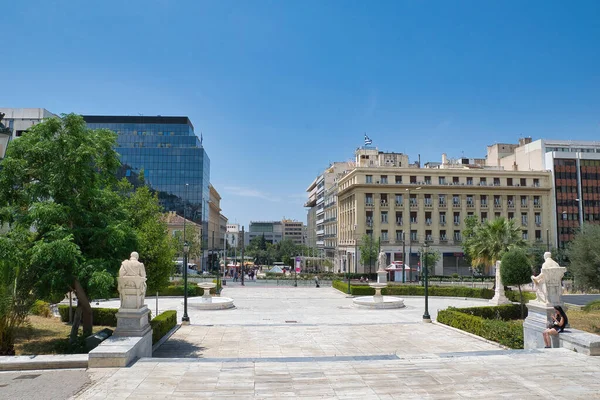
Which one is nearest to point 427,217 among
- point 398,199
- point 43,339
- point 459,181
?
point 398,199

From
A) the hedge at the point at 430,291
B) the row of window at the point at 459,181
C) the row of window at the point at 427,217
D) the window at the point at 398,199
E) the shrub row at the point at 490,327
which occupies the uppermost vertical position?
the row of window at the point at 459,181

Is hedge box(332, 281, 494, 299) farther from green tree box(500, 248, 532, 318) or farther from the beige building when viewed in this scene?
the beige building

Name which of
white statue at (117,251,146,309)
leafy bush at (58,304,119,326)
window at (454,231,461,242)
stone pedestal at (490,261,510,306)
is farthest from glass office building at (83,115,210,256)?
white statue at (117,251,146,309)

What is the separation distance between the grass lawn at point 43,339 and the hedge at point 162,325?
2.34 meters

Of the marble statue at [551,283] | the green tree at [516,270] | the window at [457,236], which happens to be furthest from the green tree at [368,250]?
the marble statue at [551,283]

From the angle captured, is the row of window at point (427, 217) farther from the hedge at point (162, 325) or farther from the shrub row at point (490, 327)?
the hedge at point (162, 325)

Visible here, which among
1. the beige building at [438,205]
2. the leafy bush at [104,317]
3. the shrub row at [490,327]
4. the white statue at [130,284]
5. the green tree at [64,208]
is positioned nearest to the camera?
the white statue at [130,284]

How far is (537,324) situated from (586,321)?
8735mm

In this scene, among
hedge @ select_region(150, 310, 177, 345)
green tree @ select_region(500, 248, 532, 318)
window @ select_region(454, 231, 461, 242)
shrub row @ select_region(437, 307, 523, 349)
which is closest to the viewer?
shrub row @ select_region(437, 307, 523, 349)

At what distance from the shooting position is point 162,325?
53.6ft

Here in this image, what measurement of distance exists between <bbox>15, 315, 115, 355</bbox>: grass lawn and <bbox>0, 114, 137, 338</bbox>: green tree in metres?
0.58

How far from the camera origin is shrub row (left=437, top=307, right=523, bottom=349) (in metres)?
14.9

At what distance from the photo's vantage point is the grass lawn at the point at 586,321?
58.3 feet

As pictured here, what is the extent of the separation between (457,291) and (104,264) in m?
30.2
